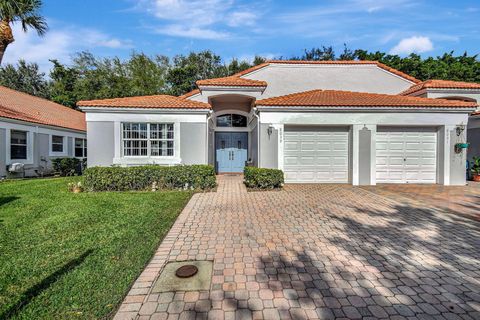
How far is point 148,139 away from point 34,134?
930 centimetres

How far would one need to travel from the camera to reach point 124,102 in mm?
12016

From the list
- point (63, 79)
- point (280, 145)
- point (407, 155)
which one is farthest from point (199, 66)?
point (407, 155)

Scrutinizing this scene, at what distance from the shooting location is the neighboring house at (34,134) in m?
13.8

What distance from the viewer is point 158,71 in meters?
35.0

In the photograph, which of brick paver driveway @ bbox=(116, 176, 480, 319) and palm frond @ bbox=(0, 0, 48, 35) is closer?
brick paver driveway @ bbox=(116, 176, 480, 319)

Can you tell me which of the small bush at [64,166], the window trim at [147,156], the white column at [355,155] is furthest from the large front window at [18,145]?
the white column at [355,155]

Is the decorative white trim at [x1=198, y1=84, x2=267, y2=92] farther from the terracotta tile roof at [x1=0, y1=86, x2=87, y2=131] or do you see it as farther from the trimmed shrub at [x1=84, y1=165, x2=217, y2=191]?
the terracotta tile roof at [x1=0, y1=86, x2=87, y2=131]

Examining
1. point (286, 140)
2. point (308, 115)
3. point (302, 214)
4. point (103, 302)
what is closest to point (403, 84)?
point (308, 115)

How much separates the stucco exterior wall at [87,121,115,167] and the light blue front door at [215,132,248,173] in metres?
6.51

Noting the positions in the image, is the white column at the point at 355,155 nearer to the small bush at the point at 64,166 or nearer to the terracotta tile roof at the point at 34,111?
the small bush at the point at 64,166

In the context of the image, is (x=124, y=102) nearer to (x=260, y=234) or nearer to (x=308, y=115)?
(x=308, y=115)

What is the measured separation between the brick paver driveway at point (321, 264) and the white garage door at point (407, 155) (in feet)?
15.8

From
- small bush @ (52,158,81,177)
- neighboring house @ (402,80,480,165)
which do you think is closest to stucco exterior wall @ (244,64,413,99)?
neighboring house @ (402,80,480,165)

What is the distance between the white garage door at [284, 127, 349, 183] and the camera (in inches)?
450
